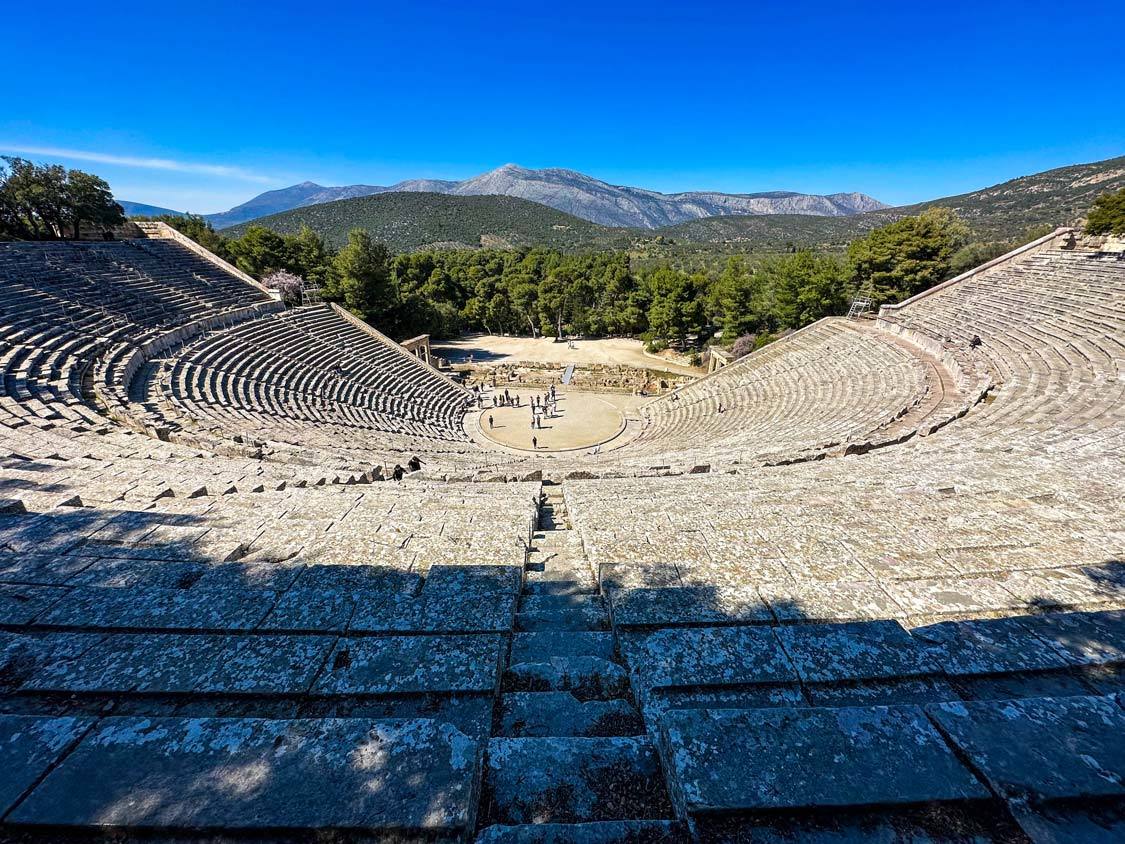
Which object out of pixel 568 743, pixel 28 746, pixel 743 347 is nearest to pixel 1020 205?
pixel 743 347

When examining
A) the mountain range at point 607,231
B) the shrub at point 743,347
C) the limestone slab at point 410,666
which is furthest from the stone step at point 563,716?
the mountain range at point 607,231

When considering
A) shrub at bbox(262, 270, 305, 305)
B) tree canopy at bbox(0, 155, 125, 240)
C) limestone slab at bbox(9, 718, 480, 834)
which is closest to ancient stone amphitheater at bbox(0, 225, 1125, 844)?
limestone slab at bbox(9, 718, 480, 834)

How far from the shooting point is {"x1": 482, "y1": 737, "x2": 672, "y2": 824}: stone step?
1.70 metres

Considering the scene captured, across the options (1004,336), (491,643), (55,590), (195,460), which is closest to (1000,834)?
(491,643)

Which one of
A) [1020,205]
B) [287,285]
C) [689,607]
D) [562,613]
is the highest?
[1020,205]

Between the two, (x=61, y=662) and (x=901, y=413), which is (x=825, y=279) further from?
(x=61, y=662)

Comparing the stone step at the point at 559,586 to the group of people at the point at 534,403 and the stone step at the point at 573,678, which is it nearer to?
the stone step at the point at 573,678

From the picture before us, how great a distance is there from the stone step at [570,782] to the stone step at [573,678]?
2.23ft

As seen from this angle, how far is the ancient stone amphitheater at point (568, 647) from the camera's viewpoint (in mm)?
1528

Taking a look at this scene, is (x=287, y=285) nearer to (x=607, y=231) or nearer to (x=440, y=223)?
(x=440, y=223)

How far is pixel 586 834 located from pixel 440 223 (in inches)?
5337

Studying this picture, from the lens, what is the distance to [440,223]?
121500 mm

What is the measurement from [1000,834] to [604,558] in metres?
2.98

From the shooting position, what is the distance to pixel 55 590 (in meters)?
3.29
